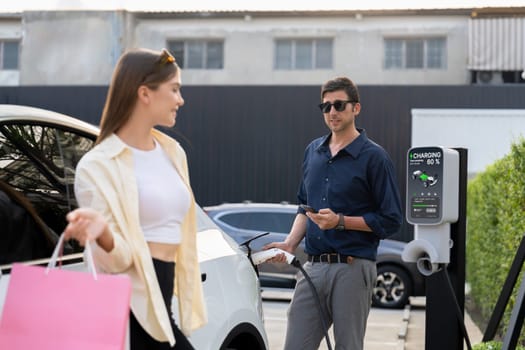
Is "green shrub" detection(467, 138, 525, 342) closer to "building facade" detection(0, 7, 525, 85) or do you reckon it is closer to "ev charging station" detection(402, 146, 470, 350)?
"ev charging station" detection(402, 146, 470, 350)

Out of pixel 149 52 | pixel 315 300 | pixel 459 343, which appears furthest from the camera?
pixel 459 343

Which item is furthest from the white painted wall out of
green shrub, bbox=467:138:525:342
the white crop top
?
the white crop top

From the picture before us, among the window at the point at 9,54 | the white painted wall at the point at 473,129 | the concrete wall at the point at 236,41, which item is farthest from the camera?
the window at the point at 9,54

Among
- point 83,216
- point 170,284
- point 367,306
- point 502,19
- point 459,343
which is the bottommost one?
point 459,343

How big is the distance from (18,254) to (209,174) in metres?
20.2

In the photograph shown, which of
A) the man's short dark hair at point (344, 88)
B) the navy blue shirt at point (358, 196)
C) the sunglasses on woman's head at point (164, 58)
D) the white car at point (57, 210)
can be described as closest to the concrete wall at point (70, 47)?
the man's short dark hair at point (344, 88)

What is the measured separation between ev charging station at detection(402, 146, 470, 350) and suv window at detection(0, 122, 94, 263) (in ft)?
8.43

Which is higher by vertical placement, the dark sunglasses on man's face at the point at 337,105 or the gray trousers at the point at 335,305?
the dark sunglasses on man's face at the point at 337,105

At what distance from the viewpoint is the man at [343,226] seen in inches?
193

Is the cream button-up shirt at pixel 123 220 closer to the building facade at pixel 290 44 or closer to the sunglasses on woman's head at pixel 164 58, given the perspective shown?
the sunglasses on woman's head at pixel 164 58

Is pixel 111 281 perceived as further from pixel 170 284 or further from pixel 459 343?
pixel 459 343

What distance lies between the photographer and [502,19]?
3434cm

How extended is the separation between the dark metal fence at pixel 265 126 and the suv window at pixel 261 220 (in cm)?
840

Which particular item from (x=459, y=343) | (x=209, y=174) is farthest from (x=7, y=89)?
(x=459, y=343)
